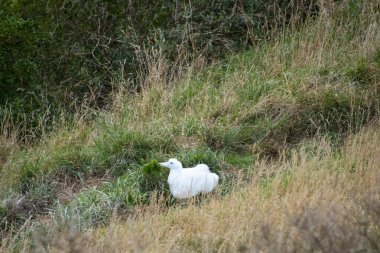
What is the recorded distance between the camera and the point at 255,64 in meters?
10.8

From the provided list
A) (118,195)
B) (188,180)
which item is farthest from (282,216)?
(118,195)

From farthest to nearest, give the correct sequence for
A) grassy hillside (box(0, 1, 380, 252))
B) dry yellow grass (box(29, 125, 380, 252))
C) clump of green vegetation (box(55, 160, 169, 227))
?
clump of green vegetation (box(55, 160, 169, 227)) < grassy hillside (box(0, 1, 380, 252)) < dry yellow grass (box(29, 125, 380, 252))

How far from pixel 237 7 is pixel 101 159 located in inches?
165

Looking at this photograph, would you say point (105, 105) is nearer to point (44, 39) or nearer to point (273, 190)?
point (44, 39)

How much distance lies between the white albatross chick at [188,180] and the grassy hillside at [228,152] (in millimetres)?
105

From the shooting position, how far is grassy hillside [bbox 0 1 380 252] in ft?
21.4

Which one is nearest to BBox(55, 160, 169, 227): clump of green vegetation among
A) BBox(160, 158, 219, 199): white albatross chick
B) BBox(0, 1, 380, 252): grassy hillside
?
BBox(0, 1, 380, 252): grassy hillside

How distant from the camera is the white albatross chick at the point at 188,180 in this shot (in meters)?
7.71

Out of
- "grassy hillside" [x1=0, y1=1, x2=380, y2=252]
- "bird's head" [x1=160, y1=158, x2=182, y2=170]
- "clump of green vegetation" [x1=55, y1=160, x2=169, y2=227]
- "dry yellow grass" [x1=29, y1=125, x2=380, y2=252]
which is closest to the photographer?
"dry yellow grass" [x1=29, y1=125, x2=380, y2=252]

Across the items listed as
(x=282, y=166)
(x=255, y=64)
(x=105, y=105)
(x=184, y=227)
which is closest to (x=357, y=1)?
(x=255, y=64)

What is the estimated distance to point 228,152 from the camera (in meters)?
8.86

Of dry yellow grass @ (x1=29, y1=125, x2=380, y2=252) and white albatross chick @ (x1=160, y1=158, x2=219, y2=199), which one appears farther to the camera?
white albatross chick @ (x1=160, y1=158, x2=219, y2=199)

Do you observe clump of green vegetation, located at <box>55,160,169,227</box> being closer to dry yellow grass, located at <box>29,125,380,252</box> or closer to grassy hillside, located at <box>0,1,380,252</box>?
grassy hillside, located at <box>0,1,380,252</box>

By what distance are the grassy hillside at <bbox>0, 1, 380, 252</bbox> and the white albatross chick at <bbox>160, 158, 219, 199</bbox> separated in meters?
0.11
